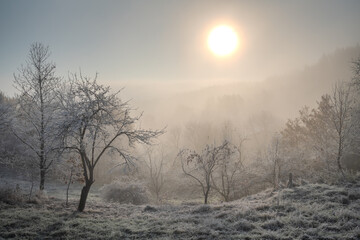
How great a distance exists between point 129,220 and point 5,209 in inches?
218

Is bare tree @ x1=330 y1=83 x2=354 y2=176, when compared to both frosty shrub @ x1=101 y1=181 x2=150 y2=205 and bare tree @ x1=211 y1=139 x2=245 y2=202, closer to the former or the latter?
bare tree @ x1=211 y1=139 x2=245 y2=202

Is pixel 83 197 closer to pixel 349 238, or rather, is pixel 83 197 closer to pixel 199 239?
pixel 199 239

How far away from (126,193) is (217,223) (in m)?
14.6

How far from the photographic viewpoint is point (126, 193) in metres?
22.8

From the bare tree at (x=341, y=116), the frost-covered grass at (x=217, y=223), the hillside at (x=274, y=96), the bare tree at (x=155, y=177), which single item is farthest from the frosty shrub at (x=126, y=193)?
the hillside at (x=274, y=96)

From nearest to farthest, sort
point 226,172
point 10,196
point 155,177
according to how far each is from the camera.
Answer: point 10,196 < point 226,172 < point 155,177

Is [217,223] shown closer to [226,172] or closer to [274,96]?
[226,172]

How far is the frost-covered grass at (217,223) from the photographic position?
8.40m

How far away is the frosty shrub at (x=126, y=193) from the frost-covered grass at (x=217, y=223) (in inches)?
406

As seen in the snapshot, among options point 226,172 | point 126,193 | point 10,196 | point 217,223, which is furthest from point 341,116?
point 10,196

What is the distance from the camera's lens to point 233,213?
11.3 metres

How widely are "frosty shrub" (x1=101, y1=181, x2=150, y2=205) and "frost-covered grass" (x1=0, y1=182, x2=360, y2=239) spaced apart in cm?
1031

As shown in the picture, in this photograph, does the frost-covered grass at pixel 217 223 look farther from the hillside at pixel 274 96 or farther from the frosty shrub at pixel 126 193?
the hillside at pixel 274 96

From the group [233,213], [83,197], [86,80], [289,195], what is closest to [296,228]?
[233,213]
